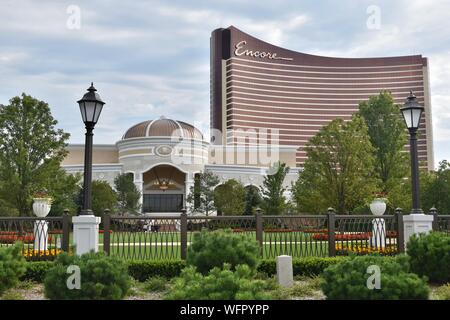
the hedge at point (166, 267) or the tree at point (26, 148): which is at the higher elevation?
the tree at point (26, 148)

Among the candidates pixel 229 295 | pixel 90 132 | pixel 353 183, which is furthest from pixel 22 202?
pixel 229 295

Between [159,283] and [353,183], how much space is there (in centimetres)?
1813

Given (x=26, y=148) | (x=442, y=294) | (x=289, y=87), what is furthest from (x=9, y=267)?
(x=289, y=87)

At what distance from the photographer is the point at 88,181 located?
10719 millimetres

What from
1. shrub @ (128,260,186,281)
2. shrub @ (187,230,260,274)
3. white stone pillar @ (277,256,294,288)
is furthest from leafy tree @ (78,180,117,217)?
shrub @ (187,230,260,274)

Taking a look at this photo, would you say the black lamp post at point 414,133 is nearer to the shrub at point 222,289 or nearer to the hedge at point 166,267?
the hedge at point 166,267

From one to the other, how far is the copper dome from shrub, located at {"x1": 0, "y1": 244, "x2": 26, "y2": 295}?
47450mm

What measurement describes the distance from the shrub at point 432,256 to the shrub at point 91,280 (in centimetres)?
613

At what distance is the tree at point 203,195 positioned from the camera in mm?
48750

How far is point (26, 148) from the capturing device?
75.2 feet

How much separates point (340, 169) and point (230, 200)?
1955cm

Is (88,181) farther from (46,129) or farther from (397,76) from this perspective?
(397,76)

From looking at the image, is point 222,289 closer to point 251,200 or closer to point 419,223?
point 419,223

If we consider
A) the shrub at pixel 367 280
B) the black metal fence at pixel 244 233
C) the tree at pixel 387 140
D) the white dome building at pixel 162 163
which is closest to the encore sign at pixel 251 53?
the white dome building at pixel 162 163
